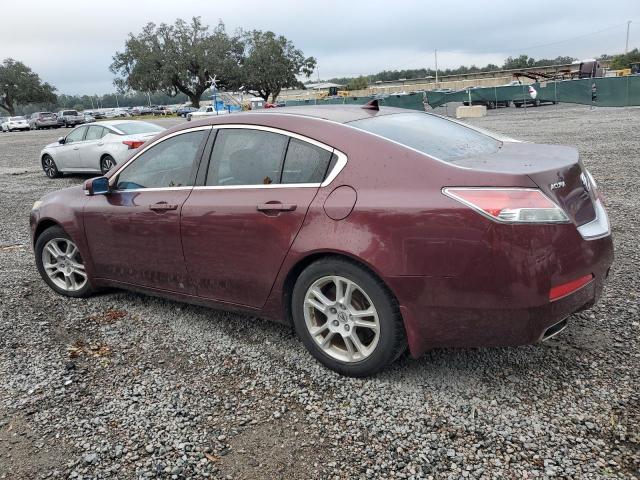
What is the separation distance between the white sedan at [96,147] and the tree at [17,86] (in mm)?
82959

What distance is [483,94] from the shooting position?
37.2 metres

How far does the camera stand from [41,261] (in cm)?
512

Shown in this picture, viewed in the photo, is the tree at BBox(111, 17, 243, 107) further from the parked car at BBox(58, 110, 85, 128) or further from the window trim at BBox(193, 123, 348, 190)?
the window trim at BBox(193, 123, 348, 190)

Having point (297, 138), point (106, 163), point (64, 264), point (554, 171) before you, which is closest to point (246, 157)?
point (297, 138)

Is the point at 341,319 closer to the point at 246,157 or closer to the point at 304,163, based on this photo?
the point at 304,163

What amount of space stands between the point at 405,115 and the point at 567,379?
1981 millimetres

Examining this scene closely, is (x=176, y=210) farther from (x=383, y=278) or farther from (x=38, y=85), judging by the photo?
(x=38, y=85)

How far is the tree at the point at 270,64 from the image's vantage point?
6925 cm

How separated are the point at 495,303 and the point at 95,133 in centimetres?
1250

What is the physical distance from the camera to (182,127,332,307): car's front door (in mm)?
3344

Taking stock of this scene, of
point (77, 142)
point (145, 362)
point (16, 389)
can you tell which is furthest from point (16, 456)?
point (77, 142)

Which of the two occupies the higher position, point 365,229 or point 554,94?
point 365,229

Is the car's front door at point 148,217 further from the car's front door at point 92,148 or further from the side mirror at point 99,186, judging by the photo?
the car's front door at point 92,148

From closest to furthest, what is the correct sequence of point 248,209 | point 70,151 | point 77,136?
point 248,209, point 70,151, point 77,136
